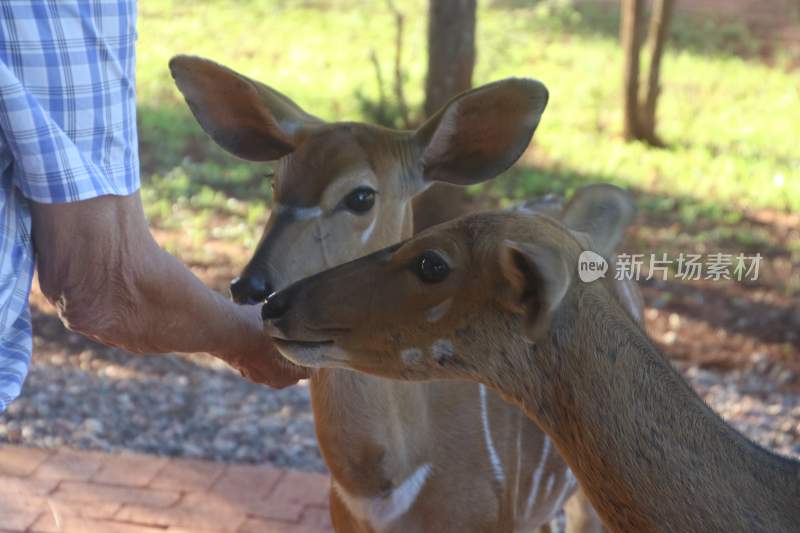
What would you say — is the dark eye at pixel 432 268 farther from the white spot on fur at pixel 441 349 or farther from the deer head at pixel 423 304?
the white spot on fur at pixel 441 349

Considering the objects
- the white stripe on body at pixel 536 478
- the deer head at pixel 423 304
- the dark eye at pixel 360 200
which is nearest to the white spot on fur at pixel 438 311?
the deer head at pixel 423 304

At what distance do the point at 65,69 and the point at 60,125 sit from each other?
0.11 m

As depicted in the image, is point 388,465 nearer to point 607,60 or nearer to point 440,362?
point 440,362

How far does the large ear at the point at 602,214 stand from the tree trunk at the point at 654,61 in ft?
19.8

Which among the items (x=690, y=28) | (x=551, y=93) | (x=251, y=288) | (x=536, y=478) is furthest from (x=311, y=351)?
(x=690, y=28)

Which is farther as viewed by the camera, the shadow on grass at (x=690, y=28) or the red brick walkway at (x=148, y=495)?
the shadow on grass at (x=690, y=28)

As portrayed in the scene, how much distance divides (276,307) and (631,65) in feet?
23.8

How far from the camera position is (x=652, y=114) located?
9.15 meters

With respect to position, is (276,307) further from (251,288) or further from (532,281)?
(532,281)

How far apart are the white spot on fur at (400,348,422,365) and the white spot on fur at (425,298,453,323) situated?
7cm

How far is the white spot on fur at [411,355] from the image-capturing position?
227 cm

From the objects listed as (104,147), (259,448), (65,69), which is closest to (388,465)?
(104,147)

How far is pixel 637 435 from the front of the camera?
6.83ft

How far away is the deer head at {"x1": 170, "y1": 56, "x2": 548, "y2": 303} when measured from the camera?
2699 millimetres
